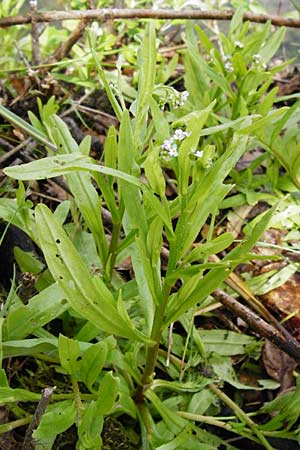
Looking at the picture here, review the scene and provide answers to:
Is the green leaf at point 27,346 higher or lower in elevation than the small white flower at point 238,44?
lower

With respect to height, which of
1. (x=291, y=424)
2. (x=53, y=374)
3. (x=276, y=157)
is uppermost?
(x=276, y=157)

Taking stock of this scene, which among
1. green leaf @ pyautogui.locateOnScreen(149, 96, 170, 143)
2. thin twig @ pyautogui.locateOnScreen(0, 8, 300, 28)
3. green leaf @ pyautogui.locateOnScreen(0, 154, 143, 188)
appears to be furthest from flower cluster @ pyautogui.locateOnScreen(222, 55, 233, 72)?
green leaf @ pyautogui.locateOnScreen(0, 154, 143, 188)

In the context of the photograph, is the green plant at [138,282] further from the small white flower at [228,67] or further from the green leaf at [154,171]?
the small white flower at [228,67]

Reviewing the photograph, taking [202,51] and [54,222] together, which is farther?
[202,51]

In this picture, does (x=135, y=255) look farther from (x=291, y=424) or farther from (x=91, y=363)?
(x=291, y=424)

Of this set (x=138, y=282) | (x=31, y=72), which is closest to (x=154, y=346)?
(x=138, y=282)

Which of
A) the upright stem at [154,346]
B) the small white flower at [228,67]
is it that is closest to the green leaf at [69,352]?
the upright stem at [154,346]

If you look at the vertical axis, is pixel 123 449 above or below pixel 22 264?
below

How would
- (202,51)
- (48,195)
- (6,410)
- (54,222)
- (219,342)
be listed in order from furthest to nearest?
(202,51) → (48,195) → (219,342) → (6,410) → (54,222)

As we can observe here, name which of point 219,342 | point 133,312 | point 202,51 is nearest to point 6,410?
point 133,312
